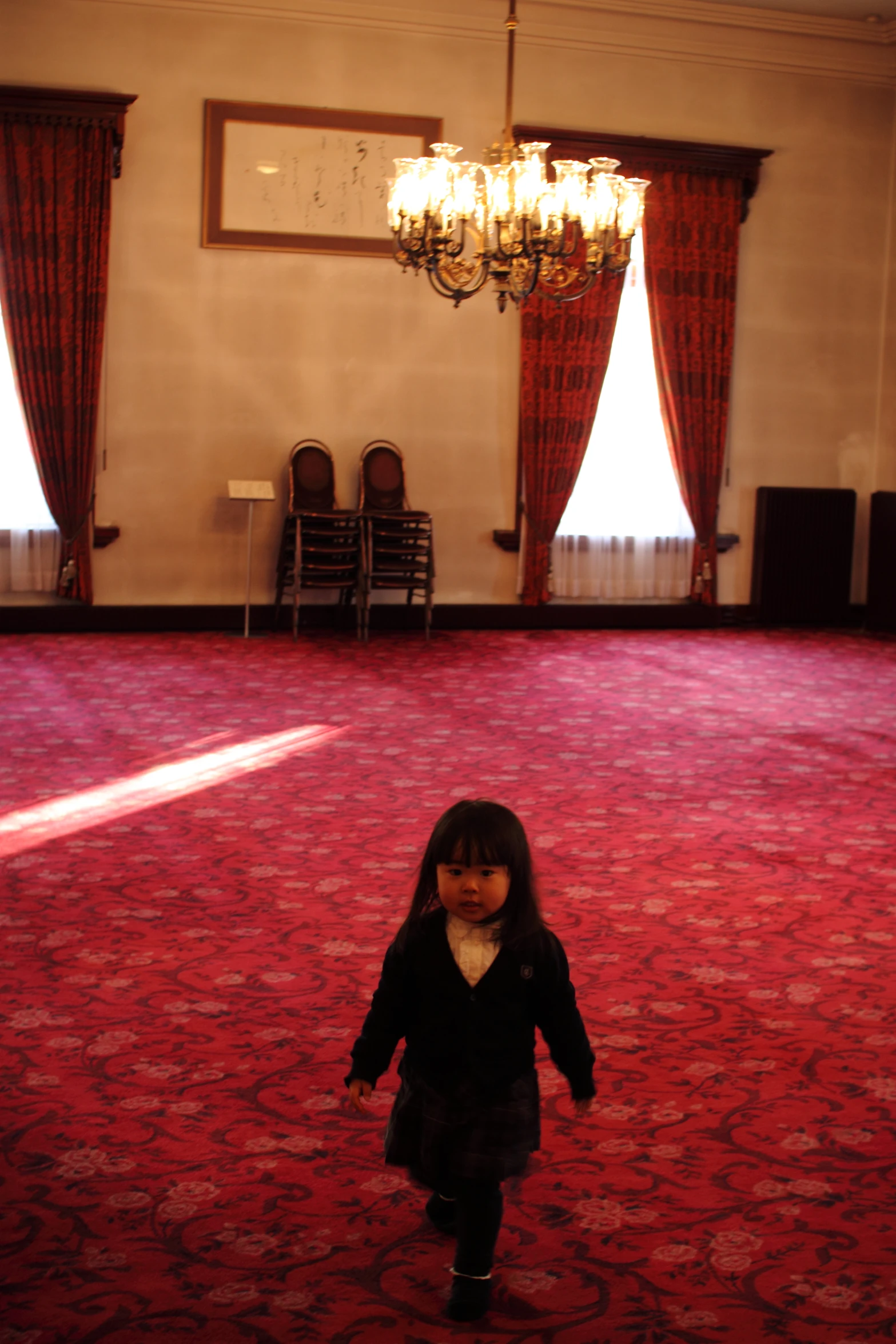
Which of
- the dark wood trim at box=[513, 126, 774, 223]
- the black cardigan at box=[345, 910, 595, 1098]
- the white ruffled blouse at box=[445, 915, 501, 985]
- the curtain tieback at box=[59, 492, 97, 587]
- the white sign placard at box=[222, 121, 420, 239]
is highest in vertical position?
the dark wood trim at box=[513, 126, 774, 223]

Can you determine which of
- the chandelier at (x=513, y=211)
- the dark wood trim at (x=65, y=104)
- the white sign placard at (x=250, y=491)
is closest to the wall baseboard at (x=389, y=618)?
the white sign placard at (x=250, y=491)

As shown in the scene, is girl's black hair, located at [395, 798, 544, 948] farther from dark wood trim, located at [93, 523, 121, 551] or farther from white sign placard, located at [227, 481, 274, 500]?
dark wood trim, located at [93, 523, 121, 551]

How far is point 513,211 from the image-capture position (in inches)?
260

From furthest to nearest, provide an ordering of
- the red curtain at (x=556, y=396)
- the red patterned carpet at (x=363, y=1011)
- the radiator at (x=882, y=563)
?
the radiator at (x=882, y=563)
the red curtain at (x=556, y=396)
the red patterned carpet at (x=363, y=1011)

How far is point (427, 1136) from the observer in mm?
1993

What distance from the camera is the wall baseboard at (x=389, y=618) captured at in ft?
30.5

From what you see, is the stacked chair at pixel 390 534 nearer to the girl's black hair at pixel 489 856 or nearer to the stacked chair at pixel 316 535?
the stacked chair at pixel 316 535

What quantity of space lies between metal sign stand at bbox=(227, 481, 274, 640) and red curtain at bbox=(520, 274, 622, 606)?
1.97 m

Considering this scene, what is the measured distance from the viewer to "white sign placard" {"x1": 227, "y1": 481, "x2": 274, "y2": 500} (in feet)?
29.1

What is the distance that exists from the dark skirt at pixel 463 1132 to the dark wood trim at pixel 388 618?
290 inches

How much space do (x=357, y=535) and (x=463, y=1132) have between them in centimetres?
737

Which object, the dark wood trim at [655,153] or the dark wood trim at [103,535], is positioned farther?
the dark wood trim at [655,153]

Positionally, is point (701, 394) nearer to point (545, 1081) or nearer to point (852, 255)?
point (852, 255)

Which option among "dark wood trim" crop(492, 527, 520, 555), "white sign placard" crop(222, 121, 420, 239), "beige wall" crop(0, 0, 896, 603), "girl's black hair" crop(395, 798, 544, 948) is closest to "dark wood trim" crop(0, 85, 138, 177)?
"beige wall" crop(0, 0, 896, 603)
